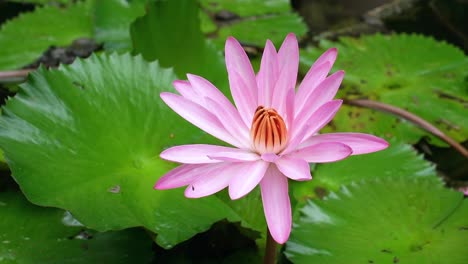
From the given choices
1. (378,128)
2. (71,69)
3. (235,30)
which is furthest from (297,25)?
(71,69)

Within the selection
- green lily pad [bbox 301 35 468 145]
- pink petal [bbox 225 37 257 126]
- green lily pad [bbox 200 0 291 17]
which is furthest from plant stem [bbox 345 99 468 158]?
pink petal [bbox 225 37 257 126]

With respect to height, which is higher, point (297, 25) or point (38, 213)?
point (297, 25)

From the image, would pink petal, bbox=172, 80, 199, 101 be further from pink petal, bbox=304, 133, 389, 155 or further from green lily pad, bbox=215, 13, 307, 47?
green lily pad, bbox=215, 13, 307, 47

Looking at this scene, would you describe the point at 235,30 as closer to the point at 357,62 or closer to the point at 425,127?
the point at 357,62

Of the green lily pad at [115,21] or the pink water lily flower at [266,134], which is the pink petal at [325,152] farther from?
the green lily pad at [115,21]

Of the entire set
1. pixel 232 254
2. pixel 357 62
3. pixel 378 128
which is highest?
pixel 357 62

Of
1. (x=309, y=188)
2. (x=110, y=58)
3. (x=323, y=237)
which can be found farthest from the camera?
(x=309, y=188)
